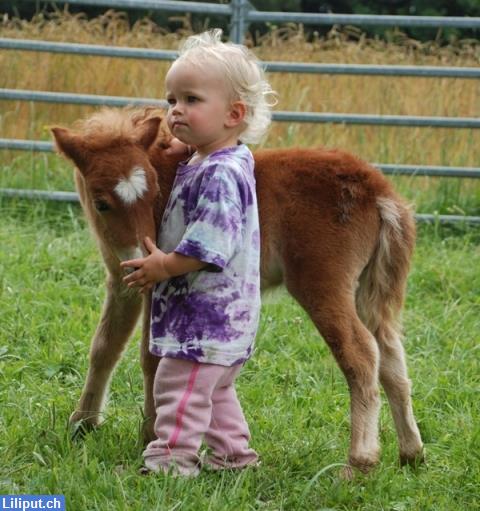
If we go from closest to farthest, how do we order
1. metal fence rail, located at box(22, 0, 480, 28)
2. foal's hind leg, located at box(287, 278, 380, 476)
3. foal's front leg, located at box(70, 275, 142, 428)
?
1. foal's hind leg, located at box(287, 278, 380, 476)
2. foal's front leg, located at box(70, 275, 142, 428)
3. metal fence rail, located at box(22, 0, 480, 28)

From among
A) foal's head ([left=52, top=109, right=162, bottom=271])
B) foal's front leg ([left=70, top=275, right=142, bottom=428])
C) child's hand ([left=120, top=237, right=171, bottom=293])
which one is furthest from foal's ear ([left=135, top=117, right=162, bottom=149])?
foal's front leg ([left=70, top=275, right=142, bottom=428])

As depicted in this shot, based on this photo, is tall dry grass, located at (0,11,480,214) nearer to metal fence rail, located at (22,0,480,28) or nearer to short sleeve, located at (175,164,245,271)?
metal fence rail, located at (22,0,480,28)

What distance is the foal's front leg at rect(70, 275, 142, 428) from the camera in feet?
15.1

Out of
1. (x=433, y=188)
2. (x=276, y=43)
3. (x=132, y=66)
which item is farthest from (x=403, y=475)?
(x=276, y=43)

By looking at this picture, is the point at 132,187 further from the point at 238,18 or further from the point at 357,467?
the point at 238,18

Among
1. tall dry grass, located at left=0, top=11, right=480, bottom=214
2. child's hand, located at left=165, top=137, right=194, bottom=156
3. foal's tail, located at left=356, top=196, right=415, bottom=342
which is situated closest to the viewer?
child's hand, located at left=165, top=137, right=194, bottom=156

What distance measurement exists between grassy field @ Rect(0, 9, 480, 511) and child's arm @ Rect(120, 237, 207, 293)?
28.2 inches

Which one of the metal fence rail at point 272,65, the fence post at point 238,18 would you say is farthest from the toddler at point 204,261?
the fence post at point 238,18

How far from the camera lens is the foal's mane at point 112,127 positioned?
3951 mm

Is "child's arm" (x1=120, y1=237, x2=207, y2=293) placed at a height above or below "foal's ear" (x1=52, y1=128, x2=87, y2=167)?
below

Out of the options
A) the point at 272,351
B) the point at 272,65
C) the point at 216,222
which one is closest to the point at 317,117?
the point at 272,65

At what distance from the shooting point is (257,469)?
13.4 feet

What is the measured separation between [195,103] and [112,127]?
37cm

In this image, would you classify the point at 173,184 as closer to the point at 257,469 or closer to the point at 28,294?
the point at 257,469
